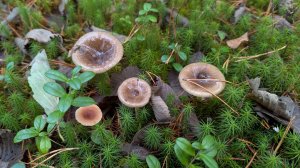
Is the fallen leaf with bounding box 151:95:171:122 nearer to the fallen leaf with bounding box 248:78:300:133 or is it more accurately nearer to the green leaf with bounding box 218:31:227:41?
the fallen leaf with bounding box 248:78:300:133

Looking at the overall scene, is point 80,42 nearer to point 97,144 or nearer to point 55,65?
point 55,65

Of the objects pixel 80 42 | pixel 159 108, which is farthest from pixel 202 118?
pixel 80 42

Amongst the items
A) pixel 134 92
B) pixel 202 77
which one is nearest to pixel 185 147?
pixel 134 92

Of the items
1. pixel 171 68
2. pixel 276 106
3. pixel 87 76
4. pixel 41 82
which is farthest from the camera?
pixel 171 68

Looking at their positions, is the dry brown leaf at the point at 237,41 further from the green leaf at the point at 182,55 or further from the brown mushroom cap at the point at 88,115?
the brown mushroom cap at the point at 88,115

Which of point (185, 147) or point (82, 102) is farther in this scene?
point (82, 102)

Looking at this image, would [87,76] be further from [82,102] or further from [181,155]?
[181,155]

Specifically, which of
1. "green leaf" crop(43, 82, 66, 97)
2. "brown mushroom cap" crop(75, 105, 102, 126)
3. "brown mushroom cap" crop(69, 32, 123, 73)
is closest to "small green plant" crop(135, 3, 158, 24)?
"brown mushroom cap" crop(69, 32, 123, 73)

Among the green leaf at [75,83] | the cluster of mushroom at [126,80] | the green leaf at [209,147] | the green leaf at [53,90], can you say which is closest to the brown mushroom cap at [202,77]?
the cluster of mushroom at [126,80]
